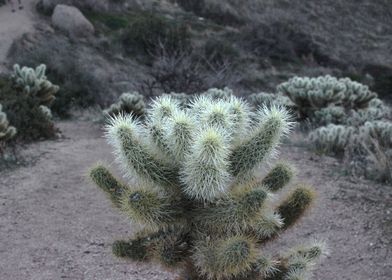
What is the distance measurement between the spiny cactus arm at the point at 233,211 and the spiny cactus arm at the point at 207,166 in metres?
0.07

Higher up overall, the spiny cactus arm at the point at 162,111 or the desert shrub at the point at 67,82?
the spiny cactus arm at the point at 162,111

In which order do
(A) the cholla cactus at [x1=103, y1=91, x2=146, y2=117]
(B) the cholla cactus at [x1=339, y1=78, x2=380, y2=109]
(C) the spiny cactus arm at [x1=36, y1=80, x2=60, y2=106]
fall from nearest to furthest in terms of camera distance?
1. (A) the cholla cactus at [x1=103, y1=91, x2=146, y2=117]
2. (C) the spiny cactus arm at [x1=36, y1=80, x2=60, y2=106]
3. (B) the cholla cactus at [x1=339, y1=78, x2=380, y2=109]

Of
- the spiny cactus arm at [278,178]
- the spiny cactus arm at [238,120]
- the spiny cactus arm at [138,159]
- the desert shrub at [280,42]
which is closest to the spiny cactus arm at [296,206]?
the spiny cactus arm at [278,178]

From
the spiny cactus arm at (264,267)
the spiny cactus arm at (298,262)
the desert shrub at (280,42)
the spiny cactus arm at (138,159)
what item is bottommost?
the desert shrub at (280,42)

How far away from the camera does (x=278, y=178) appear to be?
361cm

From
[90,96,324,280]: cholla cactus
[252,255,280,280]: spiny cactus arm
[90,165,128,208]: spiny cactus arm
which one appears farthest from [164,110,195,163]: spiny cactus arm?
[252,255,280,280]: spiny cactus arm

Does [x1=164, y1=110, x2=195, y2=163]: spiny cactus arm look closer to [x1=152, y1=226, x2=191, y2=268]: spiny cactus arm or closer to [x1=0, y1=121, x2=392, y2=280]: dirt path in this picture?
[x1=152, y1=226, x2=191, y2=268]: spiny cactus arm

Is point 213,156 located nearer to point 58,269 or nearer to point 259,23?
point 58,269

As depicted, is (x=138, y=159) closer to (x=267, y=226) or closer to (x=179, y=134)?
(x=179, y=134)

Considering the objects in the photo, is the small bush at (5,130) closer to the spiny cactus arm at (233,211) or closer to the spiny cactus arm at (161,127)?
the spiny cactus arm at (161,127)

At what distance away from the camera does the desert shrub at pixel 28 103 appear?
8375 mm

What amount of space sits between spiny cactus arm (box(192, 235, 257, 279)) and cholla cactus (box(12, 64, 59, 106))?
6723mm

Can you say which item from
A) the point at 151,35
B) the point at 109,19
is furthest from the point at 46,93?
the point at 109,19

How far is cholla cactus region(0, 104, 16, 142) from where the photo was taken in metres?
7.55
